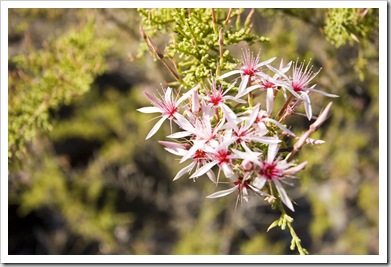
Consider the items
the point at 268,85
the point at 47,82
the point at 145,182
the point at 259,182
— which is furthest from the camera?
the point at 145,182

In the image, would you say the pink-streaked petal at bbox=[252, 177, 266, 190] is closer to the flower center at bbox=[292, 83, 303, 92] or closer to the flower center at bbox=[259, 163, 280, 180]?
the flower center at bbox=[259, 163, 280, 180]

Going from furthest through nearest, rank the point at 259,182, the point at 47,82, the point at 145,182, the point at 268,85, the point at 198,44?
the point at 145,182
the point at 47,82
the point at 198,44
the point at 268,85
the point at 259,182

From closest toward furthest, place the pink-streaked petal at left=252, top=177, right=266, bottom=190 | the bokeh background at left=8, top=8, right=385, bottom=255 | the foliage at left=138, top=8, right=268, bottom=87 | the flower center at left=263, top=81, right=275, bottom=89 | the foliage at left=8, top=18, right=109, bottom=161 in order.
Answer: the pink-streaked petal at left=252, top=177, right=266, bottom=190, the flower center at left=263, top=81, right=275, bottom=89, the foliage at left=138, top=8, right=268, bottom=87, the foliage at left=8, top=18, right=109, bottom=161, the bokeh background at left=8, top=8, right=385, bottom=255

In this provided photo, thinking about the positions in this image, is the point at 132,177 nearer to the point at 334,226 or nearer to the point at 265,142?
the point at 334,226

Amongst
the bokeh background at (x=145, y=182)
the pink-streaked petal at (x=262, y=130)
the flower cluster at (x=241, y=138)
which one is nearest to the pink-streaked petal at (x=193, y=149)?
the flower cluster at (x=241, y=138)

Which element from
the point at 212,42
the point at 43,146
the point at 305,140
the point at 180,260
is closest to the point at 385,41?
the point at 212,42

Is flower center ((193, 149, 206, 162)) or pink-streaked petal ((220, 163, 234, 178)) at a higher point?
pink-streaked petal ((220, 163, 234, 178))

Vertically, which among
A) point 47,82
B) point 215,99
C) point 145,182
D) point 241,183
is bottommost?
point 145,182

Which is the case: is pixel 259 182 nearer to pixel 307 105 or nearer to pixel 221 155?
pixel 221 155

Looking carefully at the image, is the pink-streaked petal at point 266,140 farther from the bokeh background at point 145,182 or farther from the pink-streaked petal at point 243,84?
the bokeh background at point 145,182

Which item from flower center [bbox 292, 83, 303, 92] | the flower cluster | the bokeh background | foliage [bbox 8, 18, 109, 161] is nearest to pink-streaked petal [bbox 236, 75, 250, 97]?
the flower cluster

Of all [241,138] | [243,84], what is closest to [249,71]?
[243,84]
